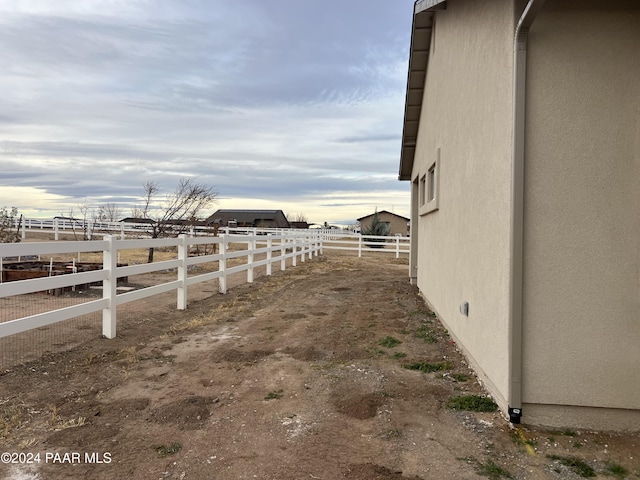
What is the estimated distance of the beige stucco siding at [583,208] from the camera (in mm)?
3371

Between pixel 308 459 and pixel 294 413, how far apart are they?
2.33 feet

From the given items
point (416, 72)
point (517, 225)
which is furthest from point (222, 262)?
point (517, 225)

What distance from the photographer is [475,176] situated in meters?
4.72

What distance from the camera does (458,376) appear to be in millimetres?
4641

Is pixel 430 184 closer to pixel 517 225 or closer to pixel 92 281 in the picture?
pixel 517 225

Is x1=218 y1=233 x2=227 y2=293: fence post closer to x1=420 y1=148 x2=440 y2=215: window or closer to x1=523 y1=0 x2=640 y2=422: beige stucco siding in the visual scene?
x1=420 y1=148 x2=440 y2=215: window

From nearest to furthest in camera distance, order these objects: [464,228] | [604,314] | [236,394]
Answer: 1. [604,314]
2. [236,394]
3. [464,228]

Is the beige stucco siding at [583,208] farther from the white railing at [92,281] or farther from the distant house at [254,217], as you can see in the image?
the distant house at [254,217]

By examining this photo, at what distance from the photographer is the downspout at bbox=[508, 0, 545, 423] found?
3496 millimetres

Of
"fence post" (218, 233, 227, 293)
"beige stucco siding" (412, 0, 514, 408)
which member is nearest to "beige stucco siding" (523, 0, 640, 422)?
"beige stucco siding" (412, 0, 514, 408)

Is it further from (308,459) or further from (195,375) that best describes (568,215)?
(195,375)

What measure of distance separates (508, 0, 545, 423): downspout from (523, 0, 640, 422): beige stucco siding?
0.06 m

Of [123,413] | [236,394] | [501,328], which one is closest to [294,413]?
[236,394]

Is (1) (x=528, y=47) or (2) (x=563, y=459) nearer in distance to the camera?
(2) (x=563, y=459)
